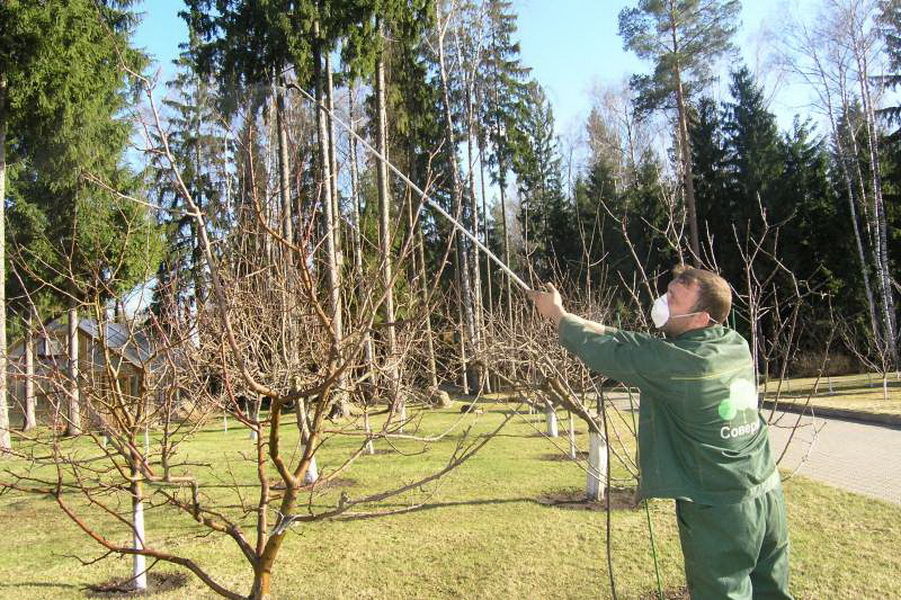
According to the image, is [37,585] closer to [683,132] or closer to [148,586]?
[148,586]

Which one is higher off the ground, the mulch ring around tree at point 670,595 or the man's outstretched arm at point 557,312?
the man's outstretched arm at point 557,312

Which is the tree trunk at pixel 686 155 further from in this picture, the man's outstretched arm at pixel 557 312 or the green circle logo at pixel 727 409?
the man's outstretched arm at pixel 557 312

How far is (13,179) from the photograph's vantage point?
1758 cm

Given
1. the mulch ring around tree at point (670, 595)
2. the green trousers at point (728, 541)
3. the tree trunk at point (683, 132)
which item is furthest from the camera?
the tree trunk at point (683, 132)

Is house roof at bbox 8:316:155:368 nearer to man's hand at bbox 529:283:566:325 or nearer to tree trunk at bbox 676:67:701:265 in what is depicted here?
man's hand at bbox 529:283:566:325

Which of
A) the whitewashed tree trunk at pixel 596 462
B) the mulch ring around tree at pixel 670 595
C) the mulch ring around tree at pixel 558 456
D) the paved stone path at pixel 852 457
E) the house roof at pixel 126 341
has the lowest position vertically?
the paved stone path at pixel 852 457

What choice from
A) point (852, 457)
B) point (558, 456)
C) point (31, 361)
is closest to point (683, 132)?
point (852, 457)

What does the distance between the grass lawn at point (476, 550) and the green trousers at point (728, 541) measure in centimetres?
176

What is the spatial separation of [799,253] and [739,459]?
29.5 m

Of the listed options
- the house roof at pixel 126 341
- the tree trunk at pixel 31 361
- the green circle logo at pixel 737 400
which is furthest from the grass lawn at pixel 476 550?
the green circle logo at pixel 737 400

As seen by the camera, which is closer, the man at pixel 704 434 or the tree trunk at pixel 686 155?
the man at pixel 704 434

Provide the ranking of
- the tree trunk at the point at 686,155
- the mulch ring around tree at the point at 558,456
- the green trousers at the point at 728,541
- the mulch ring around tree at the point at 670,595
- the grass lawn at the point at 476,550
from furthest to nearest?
the tree trunk at the point at 686,155
the mulch ring around tree at the point at 558,456
the grass lawn at the point at 476,550
the mulch ring around tree at the point at 670,595
the green trousers at the point at 728,541

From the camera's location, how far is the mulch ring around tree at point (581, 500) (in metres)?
7.29

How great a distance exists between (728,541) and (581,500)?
533 centimetres
